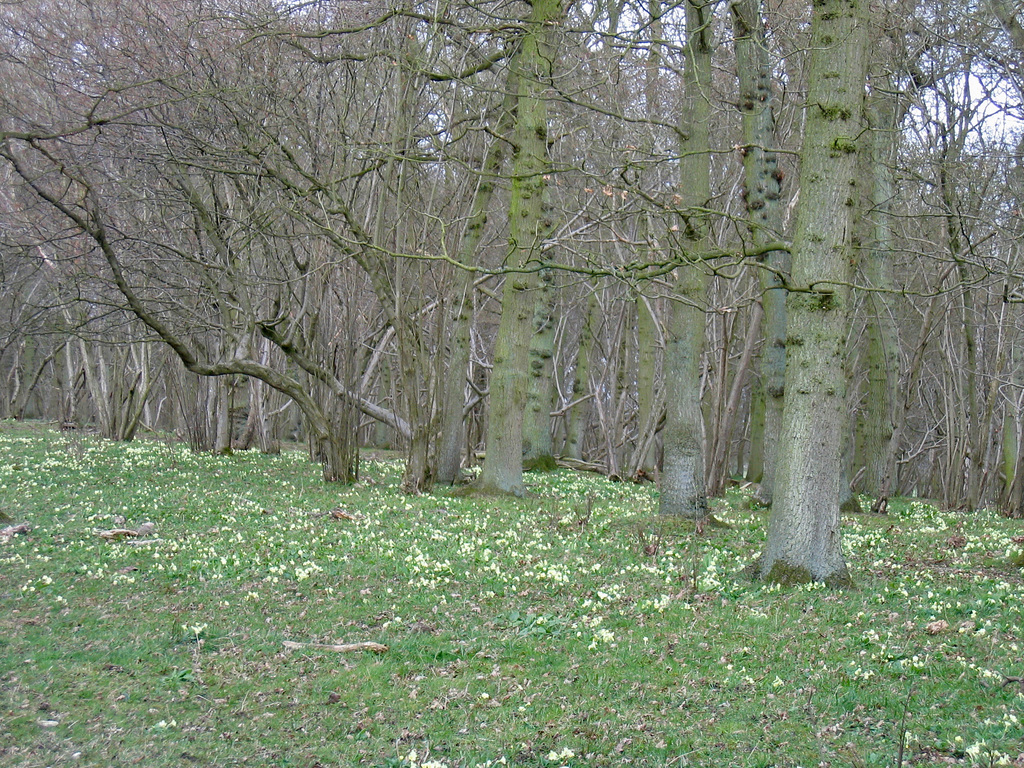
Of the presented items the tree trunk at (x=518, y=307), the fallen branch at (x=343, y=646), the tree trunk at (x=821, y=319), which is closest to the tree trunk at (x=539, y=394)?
the tree trunk at (x=518, y=307)

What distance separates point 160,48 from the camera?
15.0m

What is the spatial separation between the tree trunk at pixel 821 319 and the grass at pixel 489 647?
0.57 m

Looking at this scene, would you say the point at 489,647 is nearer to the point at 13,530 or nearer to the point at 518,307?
the point at 13,530

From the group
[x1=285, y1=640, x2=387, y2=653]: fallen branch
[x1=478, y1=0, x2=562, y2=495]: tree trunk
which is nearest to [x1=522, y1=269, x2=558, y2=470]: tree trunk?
[x1=478, y1=0, x2=562, y2=495]: tree trunk

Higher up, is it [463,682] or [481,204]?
[481,204]

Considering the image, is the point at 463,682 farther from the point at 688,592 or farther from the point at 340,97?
the point at 340,97

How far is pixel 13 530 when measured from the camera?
11023mm

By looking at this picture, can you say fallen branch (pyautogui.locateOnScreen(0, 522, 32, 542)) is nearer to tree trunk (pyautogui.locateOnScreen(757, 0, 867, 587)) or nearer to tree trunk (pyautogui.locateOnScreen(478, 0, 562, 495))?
tree trunk (pyautogui.locateOnScreen(478, 0, 562, 495))

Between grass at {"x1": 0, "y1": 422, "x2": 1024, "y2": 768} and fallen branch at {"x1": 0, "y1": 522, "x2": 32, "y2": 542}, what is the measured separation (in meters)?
0.16

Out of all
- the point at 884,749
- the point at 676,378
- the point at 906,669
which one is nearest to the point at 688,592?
the point at 906,669

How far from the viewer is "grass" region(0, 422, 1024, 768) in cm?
541

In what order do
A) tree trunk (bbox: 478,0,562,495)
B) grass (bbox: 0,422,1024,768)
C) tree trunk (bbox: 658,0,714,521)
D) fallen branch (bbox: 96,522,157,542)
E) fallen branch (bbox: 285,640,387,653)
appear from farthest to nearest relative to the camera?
tree trunk (bbox: 478,0,562,495), tree trunk (bbox: 658,0,714,521), fallen branch (bbox: 96,522,157,542), fallen branch (bbox: 285,640,387,653), grass (bbox: 0,422,1024,768)

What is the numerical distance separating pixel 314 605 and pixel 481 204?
36.6ft

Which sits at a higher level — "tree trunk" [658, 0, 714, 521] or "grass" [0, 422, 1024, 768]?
"tree trunk" [658, 0, 714, 521]
